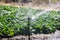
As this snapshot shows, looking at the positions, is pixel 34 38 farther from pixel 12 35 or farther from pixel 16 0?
pixel 16 0

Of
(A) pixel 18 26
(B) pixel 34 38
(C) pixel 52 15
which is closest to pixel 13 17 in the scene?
(A) pixel 18 26

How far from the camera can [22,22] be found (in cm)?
263

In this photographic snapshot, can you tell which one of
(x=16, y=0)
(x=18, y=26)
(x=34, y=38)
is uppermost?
(x=16, y=0)

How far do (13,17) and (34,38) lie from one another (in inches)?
17.7

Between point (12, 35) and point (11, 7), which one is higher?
point (11, 7)

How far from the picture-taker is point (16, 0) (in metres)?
2.67

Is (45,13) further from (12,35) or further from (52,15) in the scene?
(12,35)

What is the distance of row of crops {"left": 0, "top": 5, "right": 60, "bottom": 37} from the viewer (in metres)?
2.58

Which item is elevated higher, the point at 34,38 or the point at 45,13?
the point at 45,13

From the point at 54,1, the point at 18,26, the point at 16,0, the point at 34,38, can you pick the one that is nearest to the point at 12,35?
the point at 18,26

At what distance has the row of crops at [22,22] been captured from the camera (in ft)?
8.45

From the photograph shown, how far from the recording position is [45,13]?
2.72m

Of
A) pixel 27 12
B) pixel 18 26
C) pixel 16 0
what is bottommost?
pixel 18 26

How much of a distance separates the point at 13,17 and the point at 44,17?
0.48m
